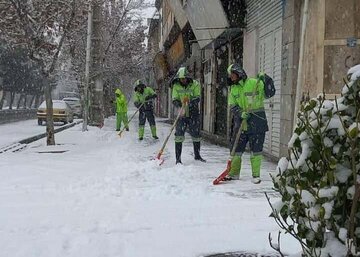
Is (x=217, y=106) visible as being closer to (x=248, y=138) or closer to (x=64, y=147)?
(x=64, y=147)

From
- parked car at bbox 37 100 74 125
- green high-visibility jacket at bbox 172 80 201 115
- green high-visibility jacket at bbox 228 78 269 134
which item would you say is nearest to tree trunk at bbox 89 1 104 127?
parked car at bbox 37 100 74 125

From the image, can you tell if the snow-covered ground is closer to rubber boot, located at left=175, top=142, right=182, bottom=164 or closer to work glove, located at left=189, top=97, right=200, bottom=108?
rubber boot, located at left=175, top=142, right=182, bottom=164

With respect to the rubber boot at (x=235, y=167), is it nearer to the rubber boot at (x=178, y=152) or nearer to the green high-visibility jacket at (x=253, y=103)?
the green high-visibility jacket at (x=253, y=103)

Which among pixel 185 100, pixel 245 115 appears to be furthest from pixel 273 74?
pixel 245 115

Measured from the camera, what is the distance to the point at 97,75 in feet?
70.1

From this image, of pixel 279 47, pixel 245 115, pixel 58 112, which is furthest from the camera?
pixel 58 112

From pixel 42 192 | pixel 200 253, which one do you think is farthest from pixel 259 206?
pixel 42 192

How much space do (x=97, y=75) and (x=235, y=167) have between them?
14.4 m

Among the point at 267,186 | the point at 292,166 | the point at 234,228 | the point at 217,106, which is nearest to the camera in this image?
the point at 292,166

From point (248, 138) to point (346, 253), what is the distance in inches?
222

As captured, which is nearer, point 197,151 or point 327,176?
point 327,176

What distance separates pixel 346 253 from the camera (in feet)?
7.55

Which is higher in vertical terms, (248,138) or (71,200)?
(248,138)

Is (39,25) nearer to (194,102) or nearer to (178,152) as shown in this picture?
(194,102)
